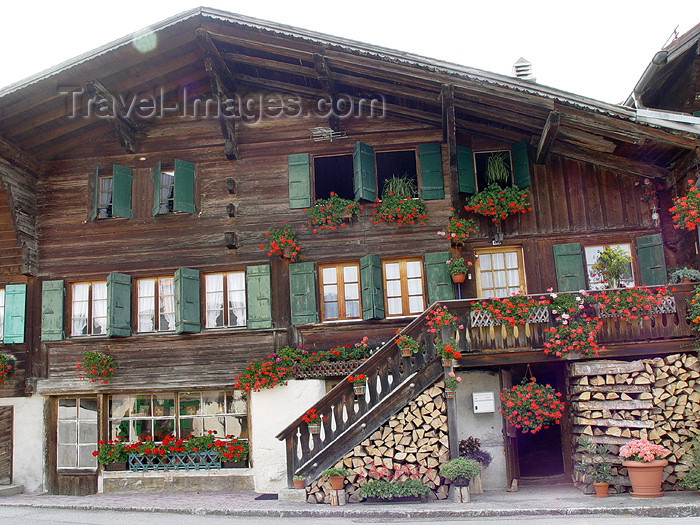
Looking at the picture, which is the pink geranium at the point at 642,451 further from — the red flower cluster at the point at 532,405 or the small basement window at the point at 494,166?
the small basement window at the point at 494,166

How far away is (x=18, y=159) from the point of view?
1562cm

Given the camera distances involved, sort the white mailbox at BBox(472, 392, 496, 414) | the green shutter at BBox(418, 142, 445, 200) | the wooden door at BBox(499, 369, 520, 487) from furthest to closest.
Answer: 1. the green shutter at BBox(418, 142, 445, 200)
2. the white mailbox at BBox(472, 392, 496, 414)
3. the wooden door at BBox(499, 369, 520, 487)

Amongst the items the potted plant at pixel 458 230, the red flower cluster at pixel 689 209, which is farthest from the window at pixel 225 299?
the red flower cluster at pixel 689 209

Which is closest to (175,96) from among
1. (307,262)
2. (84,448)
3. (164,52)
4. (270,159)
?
(164,52)

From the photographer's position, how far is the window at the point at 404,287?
14.8 meters

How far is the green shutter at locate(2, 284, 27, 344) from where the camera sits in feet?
51.6

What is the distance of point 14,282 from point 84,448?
389 cm

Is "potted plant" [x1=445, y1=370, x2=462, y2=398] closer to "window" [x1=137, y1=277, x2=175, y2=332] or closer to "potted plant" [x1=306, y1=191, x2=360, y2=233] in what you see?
"potted plant" [x1=306, y1=191, x2=360, y2=233]

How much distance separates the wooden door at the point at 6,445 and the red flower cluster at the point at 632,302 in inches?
478

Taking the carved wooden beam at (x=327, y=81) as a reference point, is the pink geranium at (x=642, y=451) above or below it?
below

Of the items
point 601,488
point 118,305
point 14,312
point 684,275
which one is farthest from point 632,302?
point 14,312

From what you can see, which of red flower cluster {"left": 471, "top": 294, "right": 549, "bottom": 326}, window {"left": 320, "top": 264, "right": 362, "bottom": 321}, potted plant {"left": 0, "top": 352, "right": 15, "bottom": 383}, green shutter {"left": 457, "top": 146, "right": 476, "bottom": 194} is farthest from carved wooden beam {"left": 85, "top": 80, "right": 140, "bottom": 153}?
red flower cluster {"left": 471, "top": 294, "right": 549, "bottom": 326}

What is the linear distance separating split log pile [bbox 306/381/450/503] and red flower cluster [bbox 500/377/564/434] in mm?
1291

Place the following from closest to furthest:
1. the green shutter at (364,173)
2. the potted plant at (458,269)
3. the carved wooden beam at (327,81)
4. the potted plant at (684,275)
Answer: the potted plant at (684,275), the carved wooden beam at (327,81), the potted plant at (458,269), the green shutter at (364,173)
